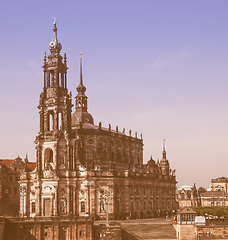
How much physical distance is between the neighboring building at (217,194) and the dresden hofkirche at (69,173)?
5432 centimetres

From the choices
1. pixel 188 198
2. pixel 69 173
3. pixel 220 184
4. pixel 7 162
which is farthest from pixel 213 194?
pixel 69 173

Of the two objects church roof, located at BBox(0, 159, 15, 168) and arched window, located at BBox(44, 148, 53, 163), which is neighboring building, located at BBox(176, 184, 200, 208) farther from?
arched window, located at BBox(44, 148, 53, 163)

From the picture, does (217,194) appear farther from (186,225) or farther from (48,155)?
(186,225)

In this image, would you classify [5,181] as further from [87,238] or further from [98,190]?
[87,238]

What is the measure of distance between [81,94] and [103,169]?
68.7ft

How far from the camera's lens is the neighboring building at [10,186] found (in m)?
116

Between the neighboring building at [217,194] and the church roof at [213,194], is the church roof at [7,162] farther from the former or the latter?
the church roof at [213,194]

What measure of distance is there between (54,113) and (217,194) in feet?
275

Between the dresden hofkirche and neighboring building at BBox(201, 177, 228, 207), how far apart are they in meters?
54.3

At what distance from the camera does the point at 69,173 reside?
322 ft

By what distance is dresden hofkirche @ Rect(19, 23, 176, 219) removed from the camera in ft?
320

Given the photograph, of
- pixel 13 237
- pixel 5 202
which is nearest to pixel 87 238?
pixel 13 237

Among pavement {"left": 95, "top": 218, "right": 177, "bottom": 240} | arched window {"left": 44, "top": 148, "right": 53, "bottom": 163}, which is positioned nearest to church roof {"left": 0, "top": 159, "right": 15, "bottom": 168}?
arched window {"left": 44, "top": 148, "right": 53, "bottom": 163}

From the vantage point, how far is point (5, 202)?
115875 millimetres
